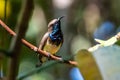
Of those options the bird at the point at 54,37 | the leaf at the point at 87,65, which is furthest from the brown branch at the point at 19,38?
the bird at the point at 54,37

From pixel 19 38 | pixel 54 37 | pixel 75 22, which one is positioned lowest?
pixel 19 38

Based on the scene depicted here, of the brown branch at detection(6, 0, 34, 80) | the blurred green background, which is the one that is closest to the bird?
the brown branch at detection(6, 0, 34, 80)

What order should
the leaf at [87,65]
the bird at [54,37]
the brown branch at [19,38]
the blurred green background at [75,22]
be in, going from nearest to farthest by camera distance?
the brown branch at [19,38], the leaf at [87,65], the bird at [54,37], the blurred green background at [75,22]

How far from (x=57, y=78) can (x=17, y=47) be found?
275cm

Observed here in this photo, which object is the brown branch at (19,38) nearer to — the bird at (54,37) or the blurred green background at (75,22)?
the bird at (54,37)

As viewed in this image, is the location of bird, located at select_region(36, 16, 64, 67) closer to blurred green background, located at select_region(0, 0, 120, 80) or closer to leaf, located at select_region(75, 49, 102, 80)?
leaf, located at select_region(75, 49, 102, 80)

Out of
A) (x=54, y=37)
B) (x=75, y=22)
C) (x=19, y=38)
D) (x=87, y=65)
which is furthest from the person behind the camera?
(x=75, y=22)

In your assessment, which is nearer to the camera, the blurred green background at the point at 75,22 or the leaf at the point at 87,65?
the leaf at the point at 87,65

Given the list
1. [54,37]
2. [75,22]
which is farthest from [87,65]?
[75,22]

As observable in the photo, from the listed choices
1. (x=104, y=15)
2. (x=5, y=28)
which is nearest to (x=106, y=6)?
(x=104, y=15)

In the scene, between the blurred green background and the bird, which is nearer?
the bird

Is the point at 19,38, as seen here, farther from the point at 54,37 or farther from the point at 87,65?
the point at 54,37

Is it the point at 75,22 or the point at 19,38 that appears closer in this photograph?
the point at 19,38

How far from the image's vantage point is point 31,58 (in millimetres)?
2855
